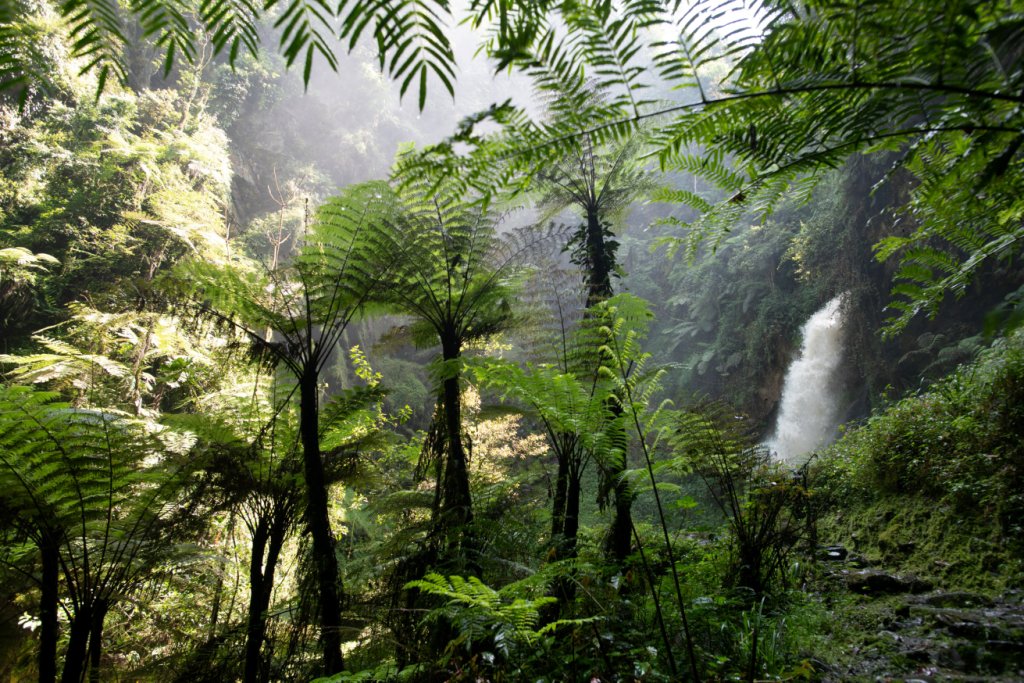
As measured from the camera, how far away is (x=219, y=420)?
7.54ft

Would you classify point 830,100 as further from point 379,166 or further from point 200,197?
point 379,166

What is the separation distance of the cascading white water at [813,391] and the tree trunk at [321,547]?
397 inches

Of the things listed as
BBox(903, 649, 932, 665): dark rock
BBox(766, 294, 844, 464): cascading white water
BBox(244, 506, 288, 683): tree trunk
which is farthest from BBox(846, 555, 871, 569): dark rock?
BBox(766, 294, 844, 464): cascading white water

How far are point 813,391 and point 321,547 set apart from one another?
11.1 m

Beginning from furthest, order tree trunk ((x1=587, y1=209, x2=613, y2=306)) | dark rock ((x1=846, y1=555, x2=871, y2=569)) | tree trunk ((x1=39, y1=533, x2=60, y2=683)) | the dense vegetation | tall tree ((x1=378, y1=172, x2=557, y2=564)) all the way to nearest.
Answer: dark rock ((x1=846, y1=555, x2=871, y2=569)) < tree trunk ((x1=587, y1=209, x2=613, y2=306)) < tall tree ((x1=378, y1=172, x2=557, y2=564)) < tree trunk ((x1=39, y1=533, x2=60, y2=683)) < the dense vegetation

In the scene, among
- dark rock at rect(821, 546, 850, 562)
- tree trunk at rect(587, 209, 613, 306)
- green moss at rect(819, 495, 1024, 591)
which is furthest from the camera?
dark rock at rect(821, 546, 850, 562)

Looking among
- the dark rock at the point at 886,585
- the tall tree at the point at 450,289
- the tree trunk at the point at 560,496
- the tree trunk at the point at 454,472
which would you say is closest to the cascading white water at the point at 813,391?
the dark rock at the point at 886,585

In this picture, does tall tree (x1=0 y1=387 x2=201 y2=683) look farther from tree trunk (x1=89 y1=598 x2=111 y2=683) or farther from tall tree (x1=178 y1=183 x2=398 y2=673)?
tall tree (x1=178 y1=183 x2=398 y2=673)

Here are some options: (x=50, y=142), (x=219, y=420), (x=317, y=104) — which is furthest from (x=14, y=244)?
(x=317, y=104)

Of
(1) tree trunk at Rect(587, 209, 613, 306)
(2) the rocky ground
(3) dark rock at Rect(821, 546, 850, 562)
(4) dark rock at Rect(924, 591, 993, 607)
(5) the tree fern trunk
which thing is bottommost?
(4) dark rock at Rect(924, 591, 993, 607)

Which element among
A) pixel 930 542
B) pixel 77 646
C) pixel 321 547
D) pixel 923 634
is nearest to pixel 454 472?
pixel 321 547

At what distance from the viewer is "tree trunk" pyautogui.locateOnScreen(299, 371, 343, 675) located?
1.56 metres

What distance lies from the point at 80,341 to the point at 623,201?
649 centimetres

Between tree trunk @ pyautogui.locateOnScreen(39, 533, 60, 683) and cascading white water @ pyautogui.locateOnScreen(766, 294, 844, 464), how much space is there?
10.8 m
